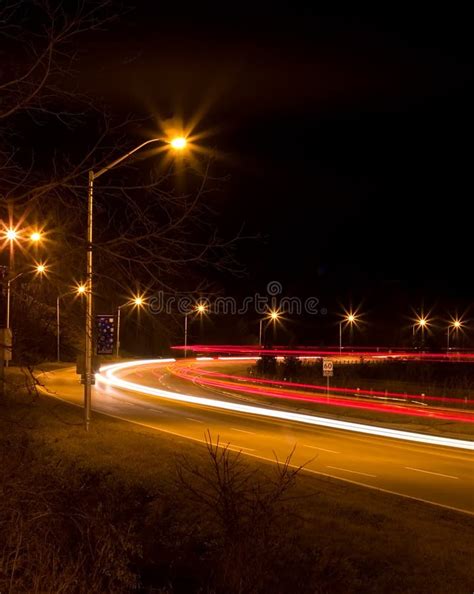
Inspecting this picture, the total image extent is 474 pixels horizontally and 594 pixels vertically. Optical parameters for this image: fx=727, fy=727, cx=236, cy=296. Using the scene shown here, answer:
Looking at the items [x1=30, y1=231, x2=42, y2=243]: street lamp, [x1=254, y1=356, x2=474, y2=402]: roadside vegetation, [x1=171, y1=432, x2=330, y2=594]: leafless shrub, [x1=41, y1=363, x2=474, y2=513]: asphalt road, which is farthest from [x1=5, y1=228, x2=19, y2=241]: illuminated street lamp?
[x1=254, y1=356, x2=474, y2=402]: roadside vegetation

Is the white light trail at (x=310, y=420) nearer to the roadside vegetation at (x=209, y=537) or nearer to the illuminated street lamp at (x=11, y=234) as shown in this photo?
the roadside vegetation at (x=209, y=537)

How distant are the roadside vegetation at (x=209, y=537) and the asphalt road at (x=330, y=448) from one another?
4.98ft

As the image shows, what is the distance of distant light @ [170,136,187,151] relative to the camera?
30.3 ft

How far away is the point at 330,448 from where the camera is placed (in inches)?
810

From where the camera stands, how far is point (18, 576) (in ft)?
23.0

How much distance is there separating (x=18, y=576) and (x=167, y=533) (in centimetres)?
299

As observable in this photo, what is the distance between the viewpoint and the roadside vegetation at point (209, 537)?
7215 millimetres

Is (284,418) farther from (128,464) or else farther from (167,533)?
(167,533)

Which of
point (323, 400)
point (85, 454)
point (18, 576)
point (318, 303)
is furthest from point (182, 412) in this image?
point (318, 303)

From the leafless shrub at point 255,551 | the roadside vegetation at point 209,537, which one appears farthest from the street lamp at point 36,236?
the leafless shrub at point 255,551

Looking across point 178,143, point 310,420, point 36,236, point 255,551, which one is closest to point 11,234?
point 36,236

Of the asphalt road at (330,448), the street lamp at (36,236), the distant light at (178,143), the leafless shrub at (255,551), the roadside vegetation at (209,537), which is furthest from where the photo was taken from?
the asphalt road at (330,448)

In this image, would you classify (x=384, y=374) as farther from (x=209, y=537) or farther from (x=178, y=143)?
(x=178, y=143)

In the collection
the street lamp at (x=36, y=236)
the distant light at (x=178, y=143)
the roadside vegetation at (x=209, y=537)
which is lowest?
the roadside vegetation at (x=209, y=537)
